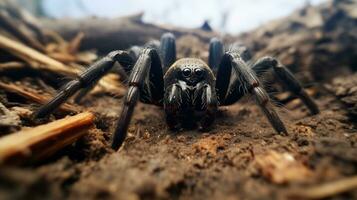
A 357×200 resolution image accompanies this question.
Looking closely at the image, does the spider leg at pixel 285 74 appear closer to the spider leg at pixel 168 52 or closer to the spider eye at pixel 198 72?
the spider eye at pixel 198 72

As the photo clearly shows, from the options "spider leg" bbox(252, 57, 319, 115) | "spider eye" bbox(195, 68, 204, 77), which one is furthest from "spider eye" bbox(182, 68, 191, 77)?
"spider leg" bbox(252, 57, 319, 115)

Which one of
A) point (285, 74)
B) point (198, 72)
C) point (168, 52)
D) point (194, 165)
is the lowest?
point (194, 165)

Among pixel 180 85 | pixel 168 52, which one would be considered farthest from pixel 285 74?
pixel 168 52

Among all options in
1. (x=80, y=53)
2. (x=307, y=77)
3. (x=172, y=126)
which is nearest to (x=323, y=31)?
(x=307, y=77)

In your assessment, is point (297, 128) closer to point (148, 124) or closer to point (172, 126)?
point (172, 126)

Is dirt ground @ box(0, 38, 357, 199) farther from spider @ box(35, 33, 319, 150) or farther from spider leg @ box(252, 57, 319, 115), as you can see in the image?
spider leg @ box(252, 57, 319, 115)

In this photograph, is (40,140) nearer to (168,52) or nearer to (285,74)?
(168,52)
